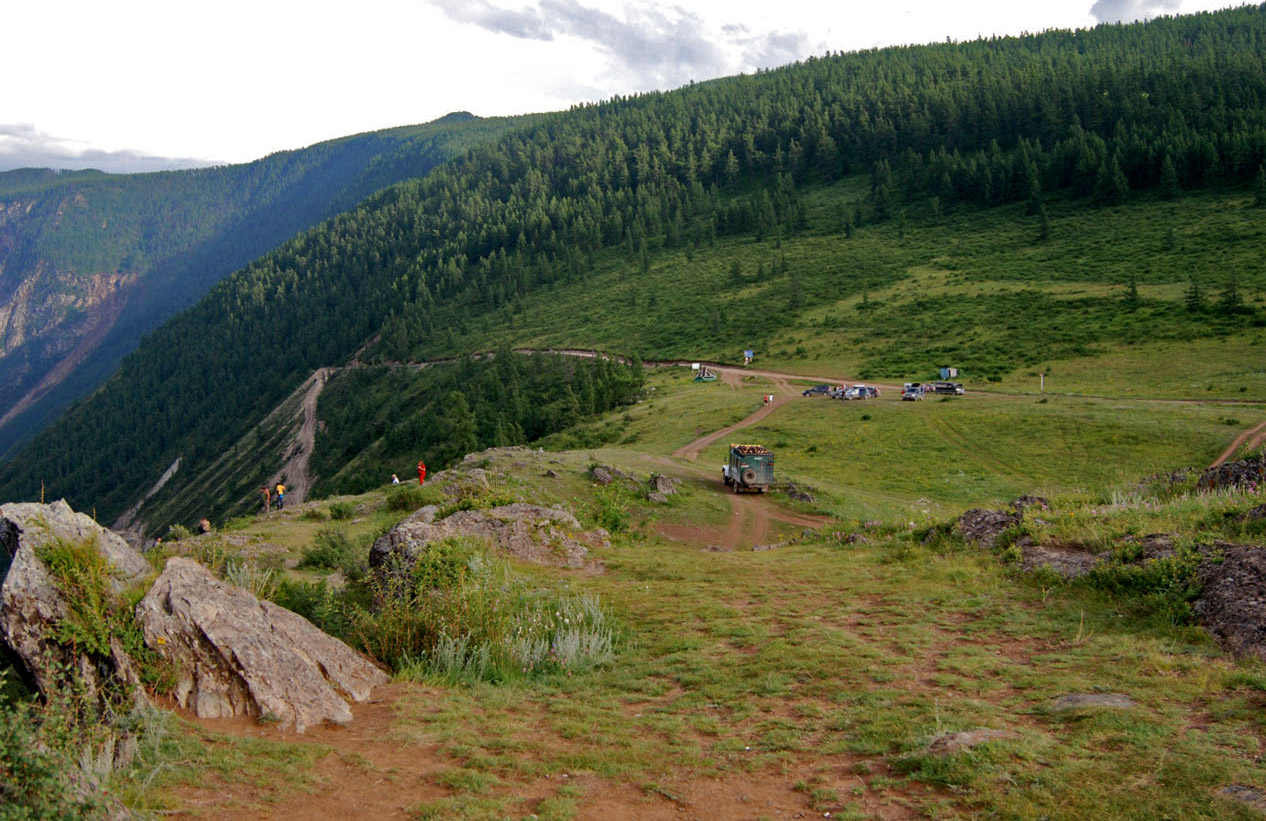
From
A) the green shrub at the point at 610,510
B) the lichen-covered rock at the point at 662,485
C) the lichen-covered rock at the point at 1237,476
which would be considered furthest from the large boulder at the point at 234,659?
the lichen-covered rock at the point at 662,485

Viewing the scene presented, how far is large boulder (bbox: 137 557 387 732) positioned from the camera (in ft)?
25.0

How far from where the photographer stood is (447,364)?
10000cm

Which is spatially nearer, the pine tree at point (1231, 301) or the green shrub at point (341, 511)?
the green shrub at point (341, 511)

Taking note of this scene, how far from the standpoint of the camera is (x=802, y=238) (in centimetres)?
11356

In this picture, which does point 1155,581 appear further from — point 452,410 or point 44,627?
point 452,410

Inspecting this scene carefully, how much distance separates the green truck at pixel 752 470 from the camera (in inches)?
1156

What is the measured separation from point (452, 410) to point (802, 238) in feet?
232

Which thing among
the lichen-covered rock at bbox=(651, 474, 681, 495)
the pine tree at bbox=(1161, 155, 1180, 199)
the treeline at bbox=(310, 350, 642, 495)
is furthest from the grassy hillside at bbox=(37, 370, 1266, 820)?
the pine tree at bbox=(1161, 155, 1180, 199)

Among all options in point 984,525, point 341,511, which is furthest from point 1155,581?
point 341,511

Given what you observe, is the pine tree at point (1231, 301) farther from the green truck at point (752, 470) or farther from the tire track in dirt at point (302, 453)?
the tire track in dirt at point (302, 453)

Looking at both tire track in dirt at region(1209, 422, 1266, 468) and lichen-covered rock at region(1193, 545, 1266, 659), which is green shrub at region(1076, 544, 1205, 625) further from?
tire track in dirt at region(1209, 422, 1266, 468)

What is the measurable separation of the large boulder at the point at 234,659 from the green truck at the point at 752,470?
22097 mm

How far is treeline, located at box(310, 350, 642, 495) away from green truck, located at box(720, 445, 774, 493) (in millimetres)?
26464

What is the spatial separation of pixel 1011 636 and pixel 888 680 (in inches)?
94.3
